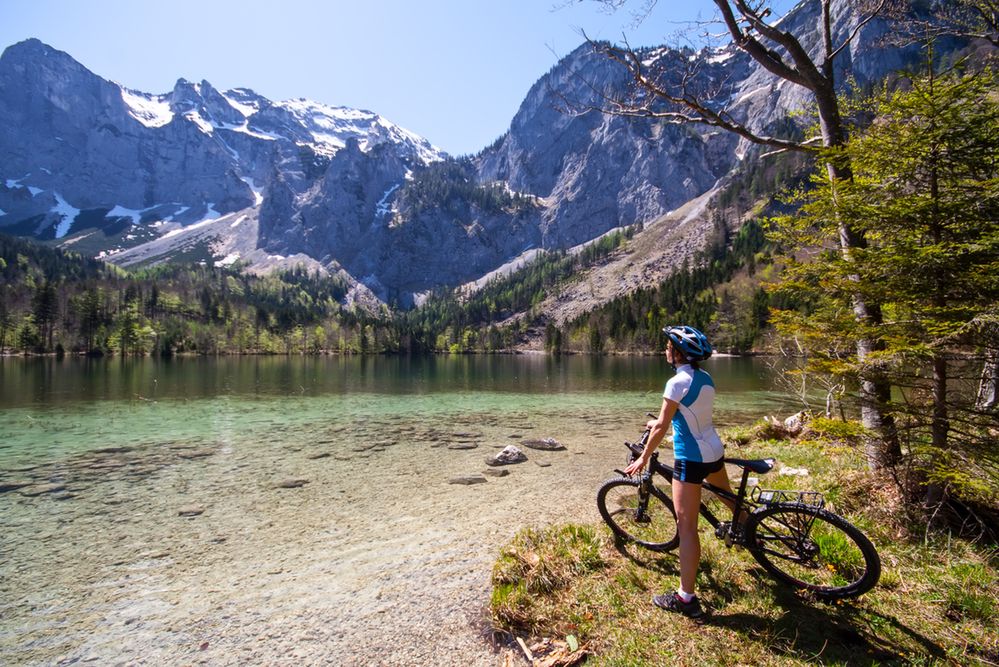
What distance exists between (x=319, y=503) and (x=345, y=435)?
11865 millimetres

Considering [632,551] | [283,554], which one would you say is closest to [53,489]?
[283,554]

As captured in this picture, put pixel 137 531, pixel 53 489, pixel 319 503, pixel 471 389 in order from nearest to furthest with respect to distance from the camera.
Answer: pixel 137 531
pixel 319 503
pixel 53 489
pixel 471 389

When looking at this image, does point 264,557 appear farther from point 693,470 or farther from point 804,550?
point 804,550

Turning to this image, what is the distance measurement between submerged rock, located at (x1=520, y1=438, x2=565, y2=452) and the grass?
12.8 meters

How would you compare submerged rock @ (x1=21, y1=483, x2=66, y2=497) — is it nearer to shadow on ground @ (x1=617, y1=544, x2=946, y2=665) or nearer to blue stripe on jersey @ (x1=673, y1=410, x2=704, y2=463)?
blue stripe on jersey @ (x1=673, y1=410, x2=704, y2=463)

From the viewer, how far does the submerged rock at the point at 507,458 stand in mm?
17766

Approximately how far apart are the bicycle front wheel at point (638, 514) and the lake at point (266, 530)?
7.93 ft

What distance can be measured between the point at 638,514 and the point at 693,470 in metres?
2.21

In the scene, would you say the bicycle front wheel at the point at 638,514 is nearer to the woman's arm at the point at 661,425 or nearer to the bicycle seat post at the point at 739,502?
the bicycle seat post at the point at 739,502

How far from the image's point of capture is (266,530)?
11.3 m

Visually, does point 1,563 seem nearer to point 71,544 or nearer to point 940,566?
point 71,544

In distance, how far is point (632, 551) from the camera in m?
7.36

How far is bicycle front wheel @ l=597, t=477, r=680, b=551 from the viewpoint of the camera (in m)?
7.26

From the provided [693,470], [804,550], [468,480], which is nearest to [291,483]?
[468,480]
